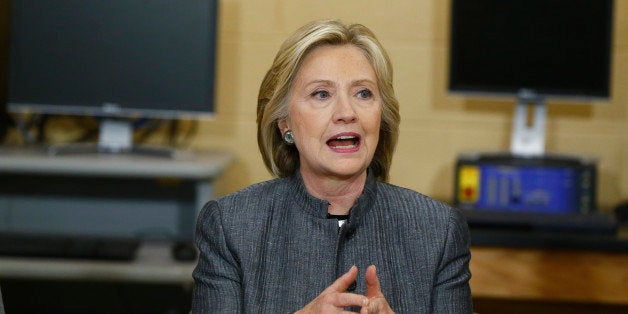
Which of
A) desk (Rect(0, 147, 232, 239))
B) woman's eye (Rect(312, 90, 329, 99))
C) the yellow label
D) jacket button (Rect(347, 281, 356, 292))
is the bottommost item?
desk (Rect(0, 147, 232, 239))

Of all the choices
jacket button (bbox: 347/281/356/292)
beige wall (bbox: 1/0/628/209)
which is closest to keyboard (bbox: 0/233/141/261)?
beige wall (bbox: 1/0/628/209)

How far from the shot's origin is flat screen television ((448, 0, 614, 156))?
135 inches

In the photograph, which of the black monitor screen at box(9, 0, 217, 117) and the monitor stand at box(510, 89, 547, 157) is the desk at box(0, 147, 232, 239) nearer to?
the black monitor screen at box(9, 0, 217, 117)

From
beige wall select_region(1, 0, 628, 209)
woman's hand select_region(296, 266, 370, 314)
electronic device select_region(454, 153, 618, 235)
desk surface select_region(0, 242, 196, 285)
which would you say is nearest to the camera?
woman's hand select_region(296, 266, 370, 314)

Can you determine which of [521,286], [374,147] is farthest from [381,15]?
[374,147]

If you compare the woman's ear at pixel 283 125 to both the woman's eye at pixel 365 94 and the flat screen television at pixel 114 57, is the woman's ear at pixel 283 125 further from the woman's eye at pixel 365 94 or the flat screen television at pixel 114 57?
the flat screen television at pixel 114 57

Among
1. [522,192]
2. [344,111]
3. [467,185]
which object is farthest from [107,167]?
[344,111]

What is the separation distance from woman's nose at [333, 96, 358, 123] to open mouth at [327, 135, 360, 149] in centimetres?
3

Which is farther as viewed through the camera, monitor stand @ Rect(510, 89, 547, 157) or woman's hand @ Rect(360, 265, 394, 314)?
monitor stand @ Rect(510, 89, 547, 157)

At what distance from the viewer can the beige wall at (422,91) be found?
12.1 ft

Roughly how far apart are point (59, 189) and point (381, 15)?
4.42ft

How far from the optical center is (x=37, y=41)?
11.3 ft

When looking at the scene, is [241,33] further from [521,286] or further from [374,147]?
[374,147]

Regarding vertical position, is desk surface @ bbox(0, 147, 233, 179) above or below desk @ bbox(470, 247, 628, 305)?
above
